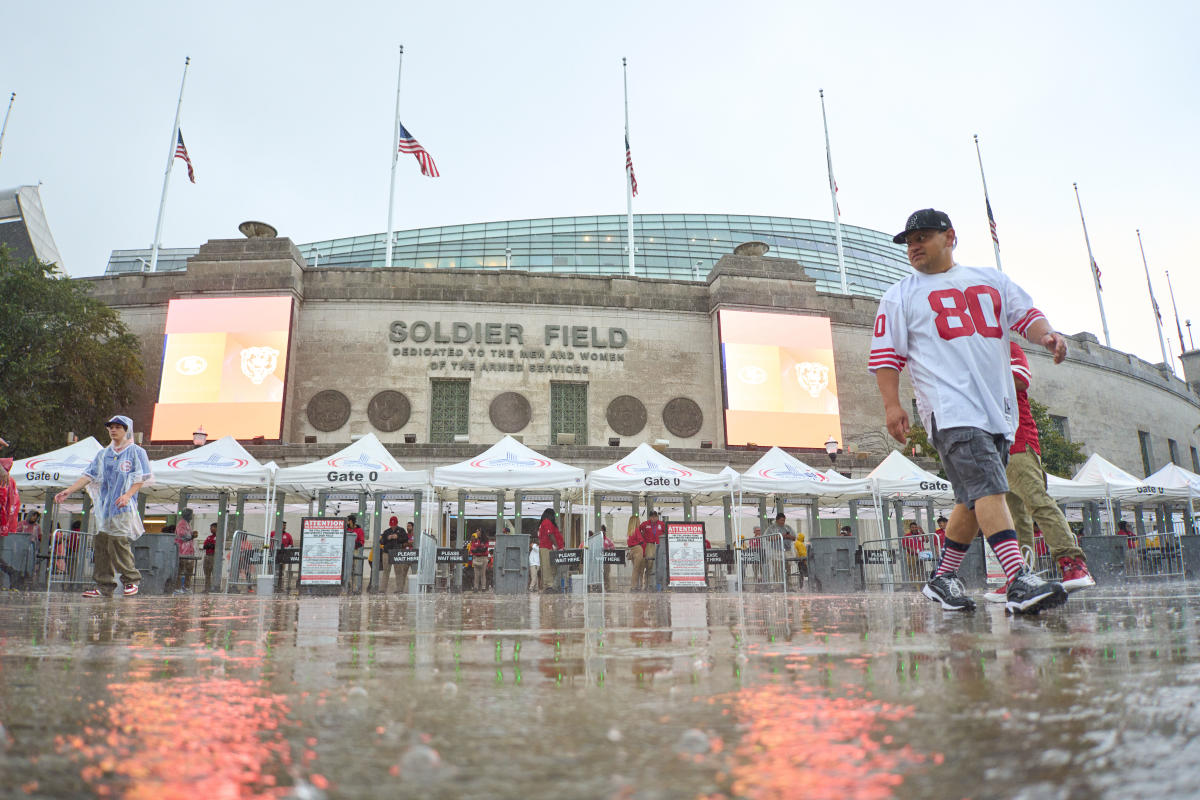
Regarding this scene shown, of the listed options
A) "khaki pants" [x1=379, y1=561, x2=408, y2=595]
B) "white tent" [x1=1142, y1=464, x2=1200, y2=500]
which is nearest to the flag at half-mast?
"white tent" [x1=1142, y1=464, x2=1200, y2=500]

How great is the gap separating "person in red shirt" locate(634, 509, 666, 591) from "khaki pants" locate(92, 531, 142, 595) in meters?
10.4

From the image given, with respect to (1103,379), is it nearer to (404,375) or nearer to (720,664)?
(404,375)

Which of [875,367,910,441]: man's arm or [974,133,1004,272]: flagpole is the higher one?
[974,133,1004,272]: flagpole

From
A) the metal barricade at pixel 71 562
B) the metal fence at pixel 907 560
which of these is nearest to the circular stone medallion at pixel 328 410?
the metal barricade at pixel 71 562

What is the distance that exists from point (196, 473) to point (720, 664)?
57.4 feet

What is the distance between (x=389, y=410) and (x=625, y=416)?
328 inches

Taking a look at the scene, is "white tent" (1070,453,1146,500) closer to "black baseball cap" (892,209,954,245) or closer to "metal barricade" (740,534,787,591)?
"metal barricade" (740,534,787,591)

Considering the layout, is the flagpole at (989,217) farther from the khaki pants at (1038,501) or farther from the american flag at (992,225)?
the khaki pants at (1038,501)

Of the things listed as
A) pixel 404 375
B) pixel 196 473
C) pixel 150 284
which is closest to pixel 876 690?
pixel 196 473

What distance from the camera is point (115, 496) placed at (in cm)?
910

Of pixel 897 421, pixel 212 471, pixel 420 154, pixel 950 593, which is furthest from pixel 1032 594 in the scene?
pixel 420 154

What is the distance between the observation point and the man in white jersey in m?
4.60

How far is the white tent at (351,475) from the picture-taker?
58.4 feet

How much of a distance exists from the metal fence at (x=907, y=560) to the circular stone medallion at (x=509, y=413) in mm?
15638
